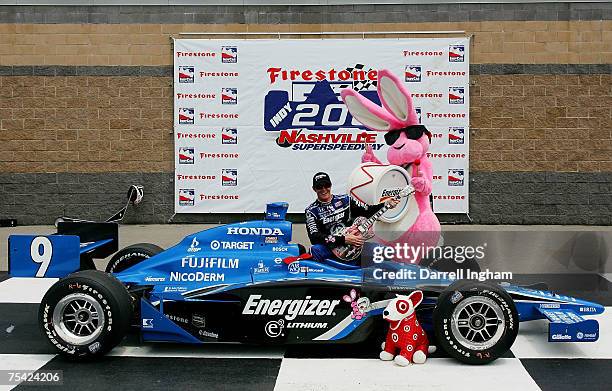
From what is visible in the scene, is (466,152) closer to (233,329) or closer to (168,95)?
(168,95)

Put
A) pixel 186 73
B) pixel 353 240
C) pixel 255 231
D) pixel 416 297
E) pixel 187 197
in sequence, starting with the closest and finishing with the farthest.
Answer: pixel 416 297 → pixel 353 240 → pixel 255 231 → pixel 186 73 → pixel 187 197

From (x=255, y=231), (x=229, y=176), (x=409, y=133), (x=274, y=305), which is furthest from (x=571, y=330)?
(x=229, y=176)

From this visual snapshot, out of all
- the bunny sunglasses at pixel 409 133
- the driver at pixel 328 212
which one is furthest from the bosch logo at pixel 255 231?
the bunny sunglasses at pixel 409 133

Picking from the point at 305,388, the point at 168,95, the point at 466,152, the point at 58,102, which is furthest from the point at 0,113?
the point at 305,388

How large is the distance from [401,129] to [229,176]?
257 inches

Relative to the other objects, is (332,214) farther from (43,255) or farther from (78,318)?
(43,255)

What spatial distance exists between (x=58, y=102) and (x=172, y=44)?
232cm

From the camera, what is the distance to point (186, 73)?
13.7 metres

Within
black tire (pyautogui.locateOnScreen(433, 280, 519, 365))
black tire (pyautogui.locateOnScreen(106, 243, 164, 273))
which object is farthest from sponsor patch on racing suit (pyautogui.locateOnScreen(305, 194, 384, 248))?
black tire (pyautogui.locateOnScreen(106, 243, 164, 273))

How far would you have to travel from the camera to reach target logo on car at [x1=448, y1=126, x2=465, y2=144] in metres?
13.6

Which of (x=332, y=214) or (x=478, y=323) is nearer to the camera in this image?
(x=478, y=323)

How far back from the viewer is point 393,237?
627 centimetres

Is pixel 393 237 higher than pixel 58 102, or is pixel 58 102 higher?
pixel 58 102

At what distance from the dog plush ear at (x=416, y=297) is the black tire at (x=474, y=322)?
6.3 inches
